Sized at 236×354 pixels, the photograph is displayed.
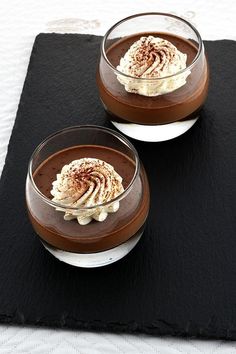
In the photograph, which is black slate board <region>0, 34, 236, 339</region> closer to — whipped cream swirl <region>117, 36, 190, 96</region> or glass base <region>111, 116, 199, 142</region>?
glass base <region>111, 116, 199, 142</region>

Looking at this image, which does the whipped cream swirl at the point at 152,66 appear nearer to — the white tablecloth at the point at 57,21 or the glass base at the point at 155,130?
the glass base at the point at 155,130

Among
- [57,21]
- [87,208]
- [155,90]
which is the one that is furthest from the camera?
[57,21]

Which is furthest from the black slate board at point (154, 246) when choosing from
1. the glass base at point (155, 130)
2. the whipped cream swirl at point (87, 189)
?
the whipped cream swirl at point (87, 189)

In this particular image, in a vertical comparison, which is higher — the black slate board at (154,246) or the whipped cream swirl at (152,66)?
the whipped cream swirl at (152,66)

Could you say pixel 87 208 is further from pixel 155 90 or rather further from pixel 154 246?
pixel 155 90

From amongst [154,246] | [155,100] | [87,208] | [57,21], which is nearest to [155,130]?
[155,100]

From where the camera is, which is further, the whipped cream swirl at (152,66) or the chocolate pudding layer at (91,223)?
the whipped cream swirl at (152,66)
